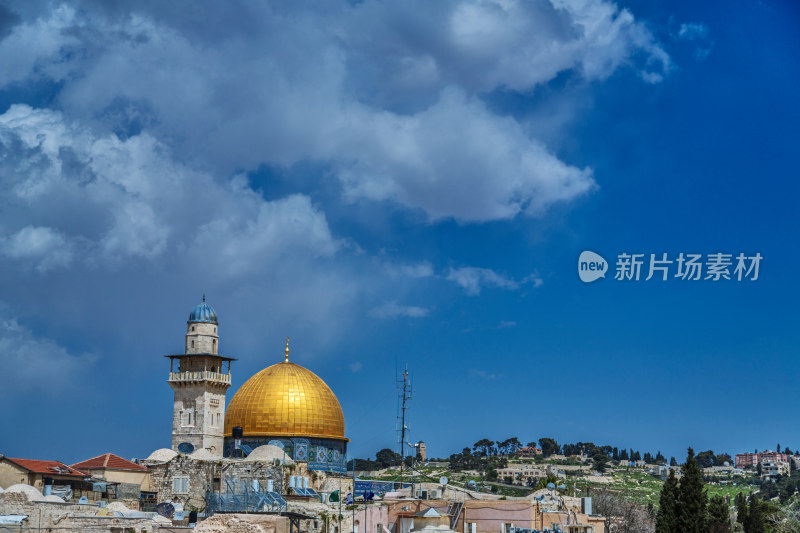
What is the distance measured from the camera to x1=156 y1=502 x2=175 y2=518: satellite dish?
52938 millimetres

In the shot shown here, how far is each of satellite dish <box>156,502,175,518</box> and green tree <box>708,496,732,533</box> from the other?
83.0ft

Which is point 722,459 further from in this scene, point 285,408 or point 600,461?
point 285,408

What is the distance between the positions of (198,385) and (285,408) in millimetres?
5469

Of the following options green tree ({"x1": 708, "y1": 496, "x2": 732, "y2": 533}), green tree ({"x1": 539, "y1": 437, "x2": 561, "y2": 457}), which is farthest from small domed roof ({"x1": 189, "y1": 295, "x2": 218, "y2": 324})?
green tree ({"x1": 539, "y1": 437, "x2": 561, "y2": 457})

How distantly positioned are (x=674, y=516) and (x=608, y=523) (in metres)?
14.0

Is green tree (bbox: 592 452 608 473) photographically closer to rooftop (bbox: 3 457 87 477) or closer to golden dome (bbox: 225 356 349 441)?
golden dome (bbox: 225 356 349 441)

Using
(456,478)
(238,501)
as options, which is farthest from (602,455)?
(238,501)

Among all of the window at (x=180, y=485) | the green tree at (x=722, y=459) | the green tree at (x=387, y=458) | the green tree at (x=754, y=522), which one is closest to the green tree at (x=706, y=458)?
the green tree at (x=722, y=459)

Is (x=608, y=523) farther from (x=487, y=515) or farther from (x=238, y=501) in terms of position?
(x=238, y=501)

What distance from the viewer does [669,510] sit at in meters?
49.7

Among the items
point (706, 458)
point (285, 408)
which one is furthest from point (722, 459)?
point (285, 408)

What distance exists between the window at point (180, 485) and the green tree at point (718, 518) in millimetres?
26580

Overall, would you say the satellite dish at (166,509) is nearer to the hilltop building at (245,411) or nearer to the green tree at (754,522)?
the hilltop building at (245,411)

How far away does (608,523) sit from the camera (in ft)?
203
